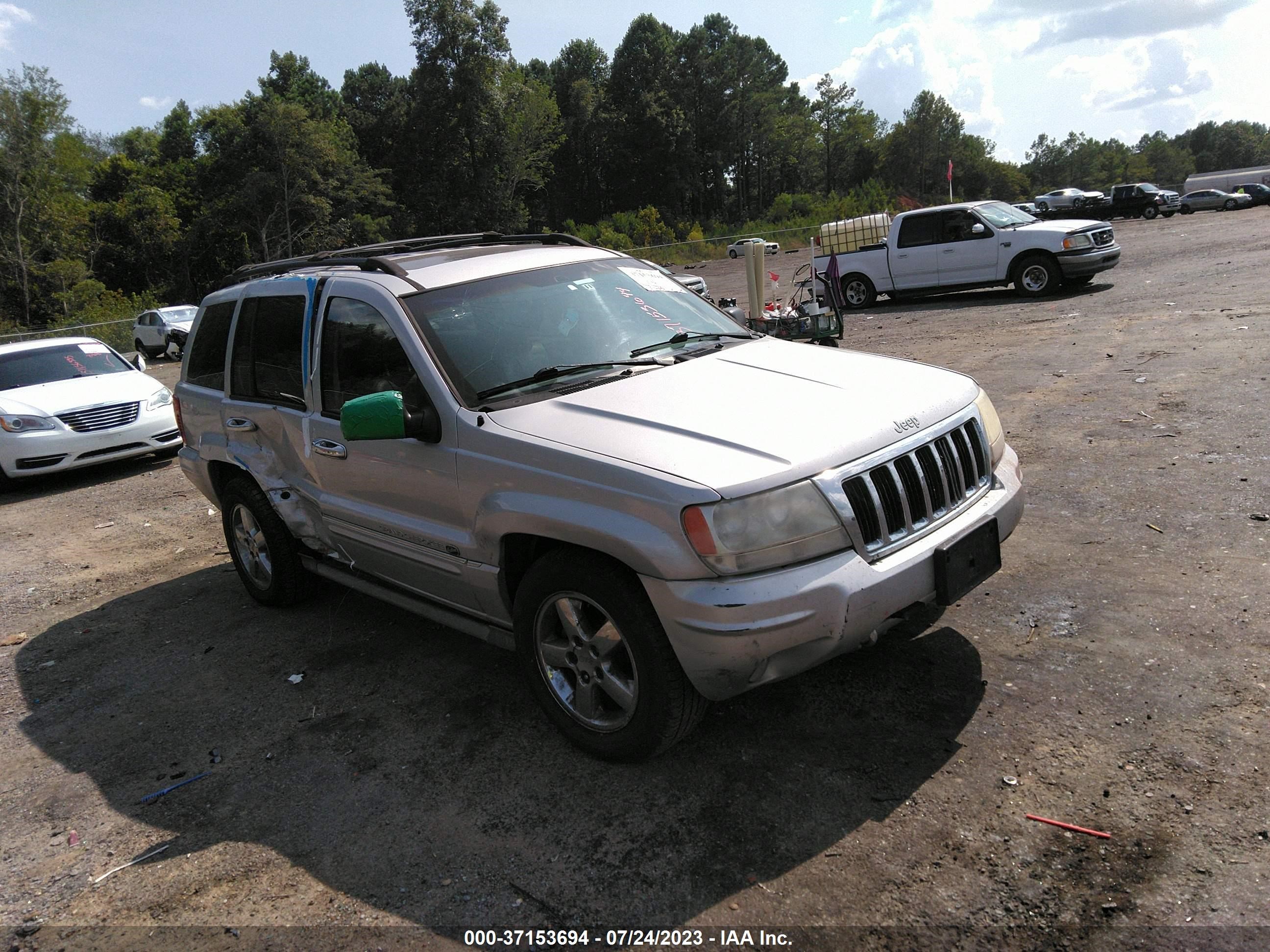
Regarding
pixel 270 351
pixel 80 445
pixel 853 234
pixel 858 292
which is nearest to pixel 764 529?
pixel 270 351

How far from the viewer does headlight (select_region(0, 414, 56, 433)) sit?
393 inches

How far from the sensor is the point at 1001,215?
15.9 m

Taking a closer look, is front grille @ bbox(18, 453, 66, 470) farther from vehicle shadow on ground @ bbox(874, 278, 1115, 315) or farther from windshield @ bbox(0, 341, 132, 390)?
vehicle shadow on ground @ bbox(874, 278, 1115, 315)

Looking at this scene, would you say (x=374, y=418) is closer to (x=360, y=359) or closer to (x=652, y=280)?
(x=360, y=359)

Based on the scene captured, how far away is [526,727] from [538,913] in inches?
44.7

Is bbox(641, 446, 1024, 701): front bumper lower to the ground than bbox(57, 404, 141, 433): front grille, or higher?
lower

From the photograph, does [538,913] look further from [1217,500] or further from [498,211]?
[498,211]

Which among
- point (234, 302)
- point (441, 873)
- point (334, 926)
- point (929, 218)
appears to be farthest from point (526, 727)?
point (929, 218)

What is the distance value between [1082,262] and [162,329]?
24.2 meters

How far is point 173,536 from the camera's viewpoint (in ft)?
25.9

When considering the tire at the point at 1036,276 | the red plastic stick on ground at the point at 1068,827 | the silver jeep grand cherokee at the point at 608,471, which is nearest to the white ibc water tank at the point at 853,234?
the tire at the point at 1036,276

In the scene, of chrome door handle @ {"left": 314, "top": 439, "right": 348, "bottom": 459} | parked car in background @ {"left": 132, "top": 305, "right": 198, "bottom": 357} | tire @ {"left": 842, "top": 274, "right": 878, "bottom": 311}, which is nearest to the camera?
chrome door handle @ {"left": 314, "top": 439, "right": 348, "bottom": 459}

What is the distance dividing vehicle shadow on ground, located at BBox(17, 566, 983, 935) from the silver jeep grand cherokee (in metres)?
0.33

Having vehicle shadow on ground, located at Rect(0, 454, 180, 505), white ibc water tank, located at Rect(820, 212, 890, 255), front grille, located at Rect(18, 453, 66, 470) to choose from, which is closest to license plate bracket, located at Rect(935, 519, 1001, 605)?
vehicle shadow on ground, located at Rect(0, 454, 180, 505)
